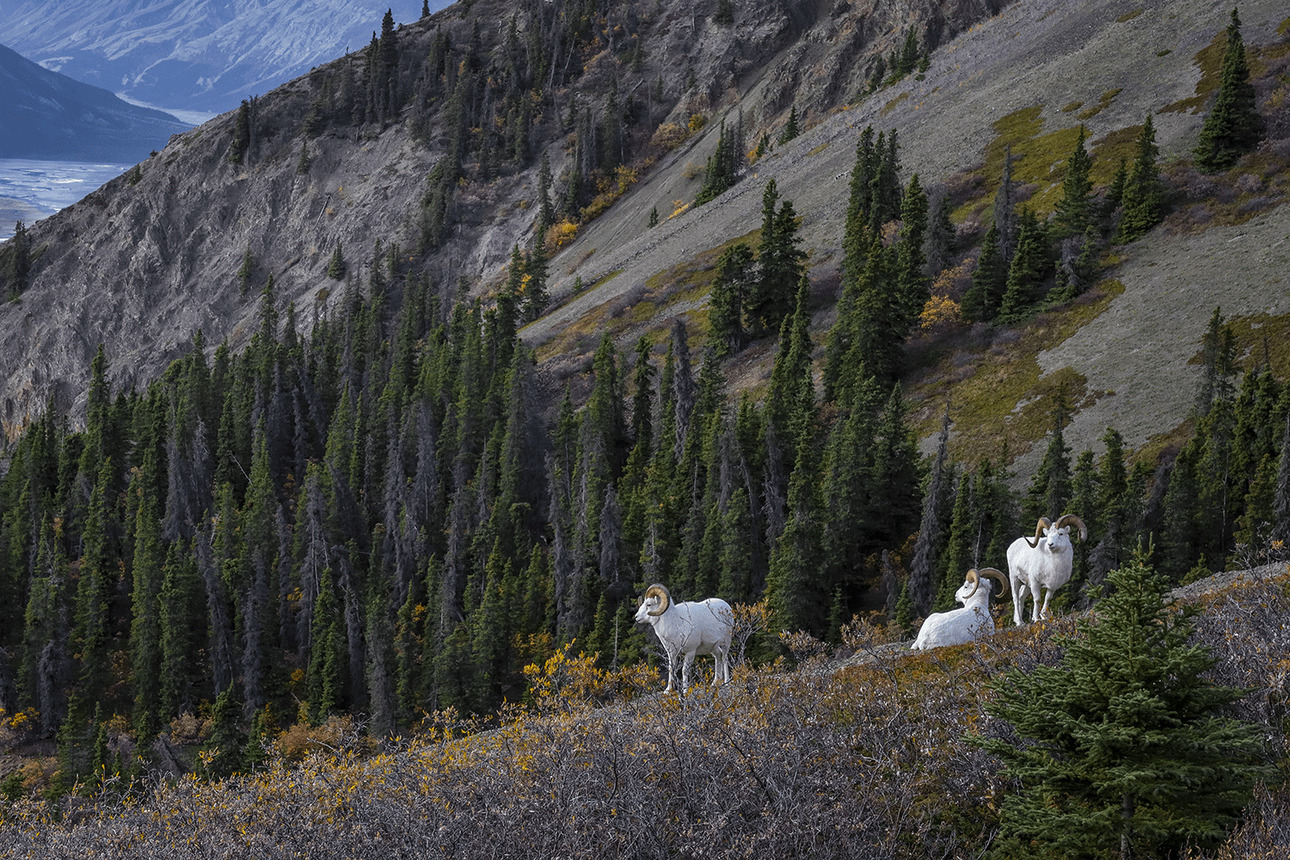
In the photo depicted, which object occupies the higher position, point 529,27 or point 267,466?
point 529,27

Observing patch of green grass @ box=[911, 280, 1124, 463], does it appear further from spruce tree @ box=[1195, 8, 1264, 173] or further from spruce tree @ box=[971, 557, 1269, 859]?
spruce tree @ box=[971, 557, 1269, 859]

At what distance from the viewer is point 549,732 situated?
58.1 ft

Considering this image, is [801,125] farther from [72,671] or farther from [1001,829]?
[1001,829]

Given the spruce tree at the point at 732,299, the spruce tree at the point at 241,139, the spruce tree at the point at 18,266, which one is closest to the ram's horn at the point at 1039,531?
the spruce tree at the point at 732,299

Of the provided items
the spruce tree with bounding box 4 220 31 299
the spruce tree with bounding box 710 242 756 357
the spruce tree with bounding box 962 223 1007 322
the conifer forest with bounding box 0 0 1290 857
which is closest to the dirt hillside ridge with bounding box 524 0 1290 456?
the conifer forest with bounding box 0 0 1290 857

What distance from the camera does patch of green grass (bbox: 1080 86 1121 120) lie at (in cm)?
9950

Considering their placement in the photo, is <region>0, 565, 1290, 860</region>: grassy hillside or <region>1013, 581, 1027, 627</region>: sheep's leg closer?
<region>0, 565, 1290, 860</region>: grassy hillside

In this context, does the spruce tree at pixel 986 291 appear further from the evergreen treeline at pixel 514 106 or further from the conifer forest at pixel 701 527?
the evergreen treeline at pixel 514 106

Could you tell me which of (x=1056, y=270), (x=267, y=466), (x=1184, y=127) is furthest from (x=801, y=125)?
(x=267, y=466)

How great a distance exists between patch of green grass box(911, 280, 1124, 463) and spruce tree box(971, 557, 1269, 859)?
51.0 m

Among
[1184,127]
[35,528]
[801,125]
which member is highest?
→ [801,125]

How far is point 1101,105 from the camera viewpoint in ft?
329

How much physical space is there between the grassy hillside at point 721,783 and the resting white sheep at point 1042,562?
2.93 meters

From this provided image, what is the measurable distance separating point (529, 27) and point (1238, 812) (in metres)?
211
